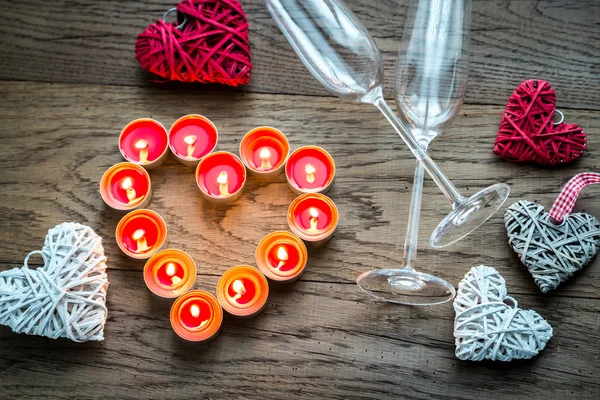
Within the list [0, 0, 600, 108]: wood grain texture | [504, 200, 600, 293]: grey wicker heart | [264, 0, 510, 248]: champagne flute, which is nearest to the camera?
[264, 0, 510, 248]: champagne flute

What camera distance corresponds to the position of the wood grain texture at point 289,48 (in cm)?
98

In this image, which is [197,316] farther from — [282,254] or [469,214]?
[469,214]

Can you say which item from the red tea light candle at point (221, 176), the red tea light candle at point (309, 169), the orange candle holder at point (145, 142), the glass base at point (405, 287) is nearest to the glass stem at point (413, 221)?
the glass base at point (405, 287)

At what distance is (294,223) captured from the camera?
917mm

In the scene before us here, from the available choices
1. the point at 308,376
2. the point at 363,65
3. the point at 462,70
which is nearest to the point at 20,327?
the point at 308,376

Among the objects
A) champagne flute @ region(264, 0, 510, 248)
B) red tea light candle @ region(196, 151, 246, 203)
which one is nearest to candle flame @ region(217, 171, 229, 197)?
red tea light candle @ region(196, 151, 246, 203)

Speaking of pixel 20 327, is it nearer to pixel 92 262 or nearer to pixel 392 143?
pixel 92 262

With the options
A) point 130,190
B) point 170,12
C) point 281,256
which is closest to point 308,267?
point 281,256

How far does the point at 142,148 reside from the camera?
0.96 m

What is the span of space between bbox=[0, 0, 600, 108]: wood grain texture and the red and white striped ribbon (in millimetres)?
129

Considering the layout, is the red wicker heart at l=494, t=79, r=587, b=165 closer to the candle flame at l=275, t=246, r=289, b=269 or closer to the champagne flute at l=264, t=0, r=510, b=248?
the champagne flute at l=264, t=0, r=510, b=248

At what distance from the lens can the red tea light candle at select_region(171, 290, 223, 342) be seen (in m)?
0.89

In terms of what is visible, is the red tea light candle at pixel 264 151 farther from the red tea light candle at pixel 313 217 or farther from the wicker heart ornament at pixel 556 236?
the wicker heart ornament at pixel 556 236

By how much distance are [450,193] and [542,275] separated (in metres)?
0.19
